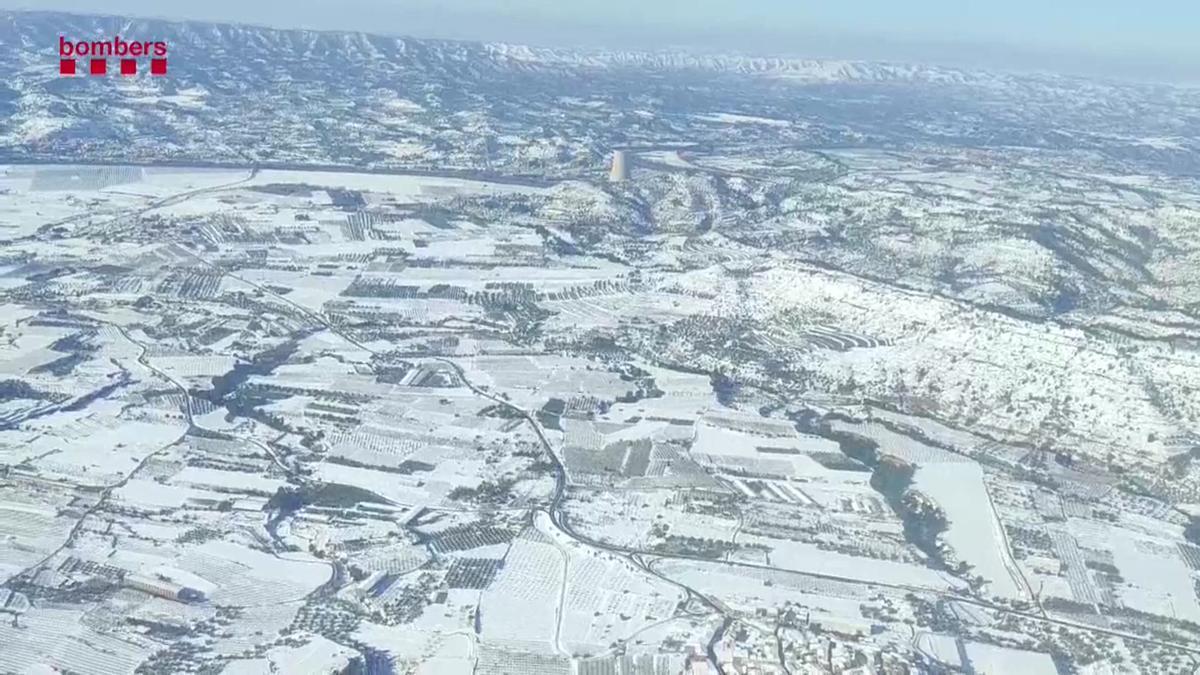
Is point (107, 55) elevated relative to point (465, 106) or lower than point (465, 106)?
lower

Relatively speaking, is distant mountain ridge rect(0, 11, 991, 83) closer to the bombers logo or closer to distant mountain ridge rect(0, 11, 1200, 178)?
distant mountain ridge rect(0, 11, 1200, 178)

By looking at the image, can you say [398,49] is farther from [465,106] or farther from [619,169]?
[619,169]

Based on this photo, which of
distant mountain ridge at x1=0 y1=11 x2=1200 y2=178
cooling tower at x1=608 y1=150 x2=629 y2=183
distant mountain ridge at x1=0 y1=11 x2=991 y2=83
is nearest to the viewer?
cooling tower at x1=608 y1=150 x2=629 y2=183

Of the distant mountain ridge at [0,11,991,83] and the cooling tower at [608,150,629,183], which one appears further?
the distant mountain ridge at [0,11,991,83]

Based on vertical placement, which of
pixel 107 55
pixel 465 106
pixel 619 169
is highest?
pixel 619 169

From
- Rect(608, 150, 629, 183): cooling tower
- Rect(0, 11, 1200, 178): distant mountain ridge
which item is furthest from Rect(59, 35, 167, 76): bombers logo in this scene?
Rect(608, 150, 629, 183): cooling tower

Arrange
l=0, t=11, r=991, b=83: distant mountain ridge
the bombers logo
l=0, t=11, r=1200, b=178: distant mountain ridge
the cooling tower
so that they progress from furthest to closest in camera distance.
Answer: l=0, t=11, r=991, b=83: distant mountain ridge
the bombers logo
l=0, t=11, r=1200, b=178: distant mountain ridge
the cooling tower

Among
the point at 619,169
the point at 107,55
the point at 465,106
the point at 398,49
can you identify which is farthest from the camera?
the point at 398,49

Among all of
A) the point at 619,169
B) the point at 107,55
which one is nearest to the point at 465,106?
the point at 619,169
